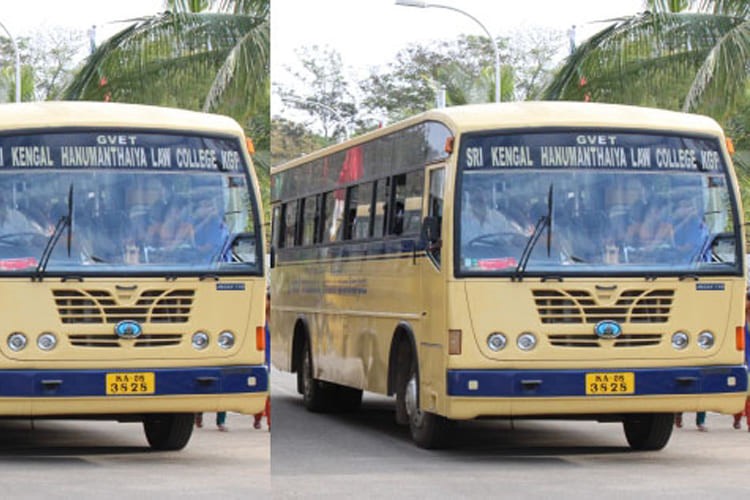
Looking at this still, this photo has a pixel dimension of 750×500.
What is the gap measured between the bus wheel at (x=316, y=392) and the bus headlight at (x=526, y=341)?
20.0 feet

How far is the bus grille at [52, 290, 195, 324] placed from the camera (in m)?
14.1

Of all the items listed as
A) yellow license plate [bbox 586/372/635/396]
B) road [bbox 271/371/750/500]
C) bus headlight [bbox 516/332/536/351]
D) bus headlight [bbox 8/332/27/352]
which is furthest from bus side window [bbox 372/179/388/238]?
bus headlight [bbox 8/332/27/352]

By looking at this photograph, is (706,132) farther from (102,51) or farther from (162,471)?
(102,51)

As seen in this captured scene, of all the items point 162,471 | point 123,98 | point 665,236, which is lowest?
point 162,471

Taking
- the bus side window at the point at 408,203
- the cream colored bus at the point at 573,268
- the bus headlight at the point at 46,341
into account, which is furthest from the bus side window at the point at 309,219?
the bus headlight at the point at 46,341

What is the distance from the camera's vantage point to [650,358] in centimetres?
1436

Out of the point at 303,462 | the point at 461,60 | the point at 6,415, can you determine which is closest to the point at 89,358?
the point at 6,415

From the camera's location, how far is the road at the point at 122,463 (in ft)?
40.6

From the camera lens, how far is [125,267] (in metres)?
14.1

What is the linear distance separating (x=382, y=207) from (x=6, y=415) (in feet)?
14.0

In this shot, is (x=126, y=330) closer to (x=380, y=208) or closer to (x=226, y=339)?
(x=226, y=339)

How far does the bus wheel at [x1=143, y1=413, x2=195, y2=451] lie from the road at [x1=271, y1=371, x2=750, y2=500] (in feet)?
2.53

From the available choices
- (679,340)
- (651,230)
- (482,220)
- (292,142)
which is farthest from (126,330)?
(292,142)

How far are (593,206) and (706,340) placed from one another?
52.7 inches
